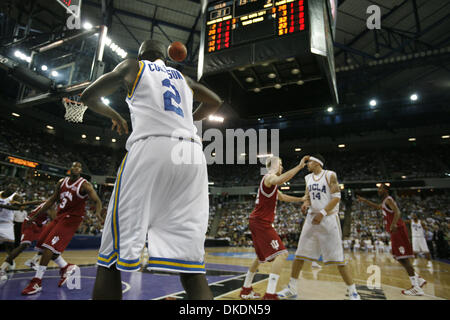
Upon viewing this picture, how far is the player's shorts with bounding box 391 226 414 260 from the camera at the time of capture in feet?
16.1

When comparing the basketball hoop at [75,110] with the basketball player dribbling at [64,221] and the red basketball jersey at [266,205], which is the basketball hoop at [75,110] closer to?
the basketball player dribbling at [64,221]

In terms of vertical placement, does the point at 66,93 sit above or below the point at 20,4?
below

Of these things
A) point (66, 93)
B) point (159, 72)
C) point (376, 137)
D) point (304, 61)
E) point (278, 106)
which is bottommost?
point (159, 72)

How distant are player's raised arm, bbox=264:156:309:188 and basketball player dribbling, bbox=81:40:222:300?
78.3 inches

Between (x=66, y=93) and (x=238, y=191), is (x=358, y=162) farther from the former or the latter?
(x=66, y=93)

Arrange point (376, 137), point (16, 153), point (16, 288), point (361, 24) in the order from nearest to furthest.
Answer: point (16, 288)
point (361, 24)
point (16, 153)
point (376, 137)

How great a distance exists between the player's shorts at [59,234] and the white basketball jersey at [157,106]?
3.20 metres

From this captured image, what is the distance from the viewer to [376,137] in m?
25.7

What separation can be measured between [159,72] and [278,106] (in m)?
3.71

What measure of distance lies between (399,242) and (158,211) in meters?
5.20

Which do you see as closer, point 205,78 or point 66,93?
point 205,78

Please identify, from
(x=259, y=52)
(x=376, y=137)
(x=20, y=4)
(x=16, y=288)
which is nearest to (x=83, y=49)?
(x=20, y=4)

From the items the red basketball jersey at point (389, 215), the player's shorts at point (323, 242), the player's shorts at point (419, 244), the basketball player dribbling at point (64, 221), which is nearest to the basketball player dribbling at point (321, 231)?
the player's shorts at point (323, 242)

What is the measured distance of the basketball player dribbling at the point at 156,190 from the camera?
1.38m
